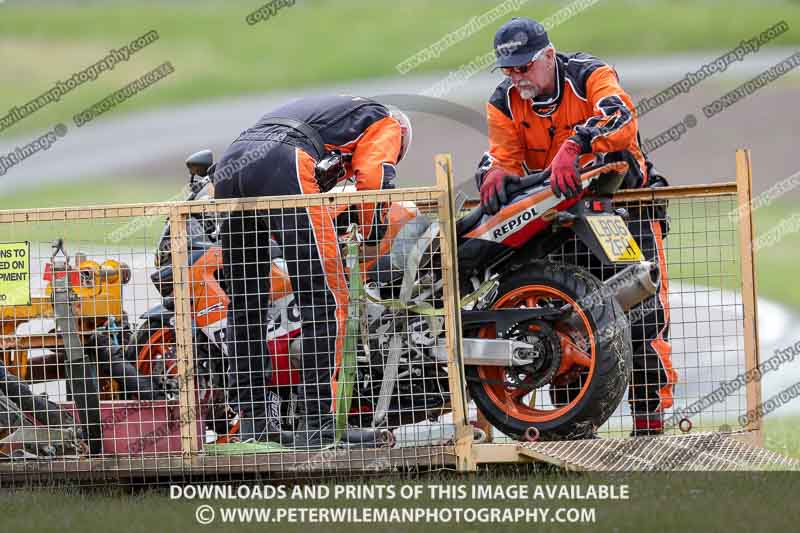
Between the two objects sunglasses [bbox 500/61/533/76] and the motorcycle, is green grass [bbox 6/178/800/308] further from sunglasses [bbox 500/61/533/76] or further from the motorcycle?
the motorcycle

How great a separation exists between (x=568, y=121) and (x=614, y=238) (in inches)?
36.9

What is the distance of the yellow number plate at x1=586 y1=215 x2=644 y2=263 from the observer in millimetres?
5996

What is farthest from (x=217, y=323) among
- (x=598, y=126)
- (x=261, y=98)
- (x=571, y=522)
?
(x=261, y=98)

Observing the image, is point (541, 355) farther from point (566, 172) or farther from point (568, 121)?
point (568, 121)

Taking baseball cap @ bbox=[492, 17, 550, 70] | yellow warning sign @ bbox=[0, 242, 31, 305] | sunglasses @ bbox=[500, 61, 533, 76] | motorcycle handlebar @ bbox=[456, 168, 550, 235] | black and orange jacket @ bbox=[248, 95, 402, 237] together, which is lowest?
yellow warning sign @ bbox=[0, 242, 31, 305]

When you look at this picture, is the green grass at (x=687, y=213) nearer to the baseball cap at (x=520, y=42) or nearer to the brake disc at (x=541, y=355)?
the baseball cap at (x=520, y=42)

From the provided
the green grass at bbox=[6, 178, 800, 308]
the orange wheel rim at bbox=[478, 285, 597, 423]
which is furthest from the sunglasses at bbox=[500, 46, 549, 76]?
the green grass at bbox=[6, 178, 800, 308]

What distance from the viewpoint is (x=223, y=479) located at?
20.2ft

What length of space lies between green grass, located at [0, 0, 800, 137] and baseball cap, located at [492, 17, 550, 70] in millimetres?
25620

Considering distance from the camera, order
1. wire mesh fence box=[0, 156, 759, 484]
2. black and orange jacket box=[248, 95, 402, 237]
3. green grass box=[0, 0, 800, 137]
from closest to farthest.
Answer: wire mesh fence box=[0, 156, 759, 484], black and orange jacket box=[248, 95, 402, 237], green grass box=[0, 0, 800, 137]

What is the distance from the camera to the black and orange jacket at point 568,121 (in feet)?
20.4

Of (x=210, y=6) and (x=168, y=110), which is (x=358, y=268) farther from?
(x=210, y=6)

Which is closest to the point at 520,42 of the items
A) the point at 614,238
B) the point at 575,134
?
the point at 575,134

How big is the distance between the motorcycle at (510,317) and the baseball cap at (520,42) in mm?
622
